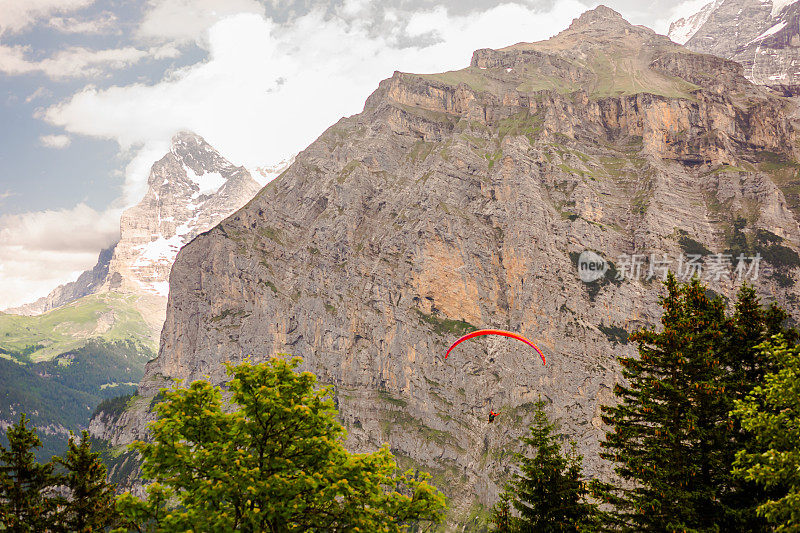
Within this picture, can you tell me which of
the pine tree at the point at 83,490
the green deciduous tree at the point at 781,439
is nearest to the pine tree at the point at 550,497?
the green deciduous tree at the point at 781,439

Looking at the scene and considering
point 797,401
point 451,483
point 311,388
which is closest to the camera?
point 797,401

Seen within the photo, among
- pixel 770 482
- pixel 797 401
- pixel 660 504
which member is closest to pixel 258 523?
pixel 660 504

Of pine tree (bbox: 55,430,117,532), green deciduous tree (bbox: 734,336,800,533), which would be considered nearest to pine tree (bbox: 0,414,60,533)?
pine tree (bbox: 55,430,117,532)

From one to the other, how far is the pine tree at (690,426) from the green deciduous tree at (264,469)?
972 cm

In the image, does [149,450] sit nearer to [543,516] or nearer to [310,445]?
[310,445]

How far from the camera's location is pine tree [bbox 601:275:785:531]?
68.2ft

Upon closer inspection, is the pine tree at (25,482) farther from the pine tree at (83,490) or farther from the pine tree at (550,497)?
the pine tree at (550,497)

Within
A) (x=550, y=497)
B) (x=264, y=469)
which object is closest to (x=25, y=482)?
(x=264, y=469)

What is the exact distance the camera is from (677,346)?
75.8 feet

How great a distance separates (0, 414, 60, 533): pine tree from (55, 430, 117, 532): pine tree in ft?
3.29

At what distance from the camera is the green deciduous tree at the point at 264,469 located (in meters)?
16.5

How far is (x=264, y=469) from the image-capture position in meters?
17.6

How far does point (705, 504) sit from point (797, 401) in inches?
296

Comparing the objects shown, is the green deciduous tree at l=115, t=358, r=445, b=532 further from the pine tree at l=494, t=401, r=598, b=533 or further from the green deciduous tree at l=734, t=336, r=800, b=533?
the green deciduous tree at l=734, t=336, r=800, b=533
